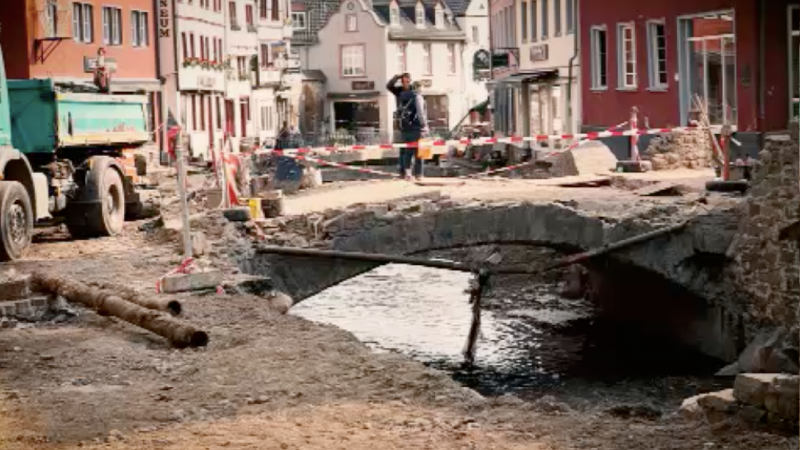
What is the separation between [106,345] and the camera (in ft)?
42.3

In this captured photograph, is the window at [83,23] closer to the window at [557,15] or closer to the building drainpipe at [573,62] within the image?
the window at [557,15]

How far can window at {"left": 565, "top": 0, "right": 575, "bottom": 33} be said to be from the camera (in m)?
42.8

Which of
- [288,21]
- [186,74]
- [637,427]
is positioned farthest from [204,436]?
[288,21]

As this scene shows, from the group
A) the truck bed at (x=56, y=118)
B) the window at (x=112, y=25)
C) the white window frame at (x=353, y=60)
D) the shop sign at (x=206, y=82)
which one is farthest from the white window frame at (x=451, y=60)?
the truck bed at (x=56, y=118)

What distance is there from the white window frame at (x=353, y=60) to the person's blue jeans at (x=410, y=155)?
59.2 metres

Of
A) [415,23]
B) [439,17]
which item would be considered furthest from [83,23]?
[439,17]

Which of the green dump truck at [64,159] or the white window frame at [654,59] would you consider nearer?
the green dump truck at [64,159]

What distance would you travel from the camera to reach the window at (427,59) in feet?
293

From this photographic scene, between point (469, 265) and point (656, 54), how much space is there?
15.9 m

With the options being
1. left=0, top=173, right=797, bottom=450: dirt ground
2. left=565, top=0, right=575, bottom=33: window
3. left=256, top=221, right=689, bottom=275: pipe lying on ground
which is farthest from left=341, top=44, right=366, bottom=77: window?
left=0, top=173, right=797, bottom=450: dirt ground

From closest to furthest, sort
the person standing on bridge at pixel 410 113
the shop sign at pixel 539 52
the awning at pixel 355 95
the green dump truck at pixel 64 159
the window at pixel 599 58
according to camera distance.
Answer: the green dump truck at pixel 64 159 < the person standing on bridge at pixel 410 113 < the window at pixel 599 58 < the shop sign at pixel 539 52 < the awning at pixel 355 95

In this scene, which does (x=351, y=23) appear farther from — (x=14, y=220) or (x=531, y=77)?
(x=14, y=220)

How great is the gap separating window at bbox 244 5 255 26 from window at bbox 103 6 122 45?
2344cm

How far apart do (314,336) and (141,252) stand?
284 inches
